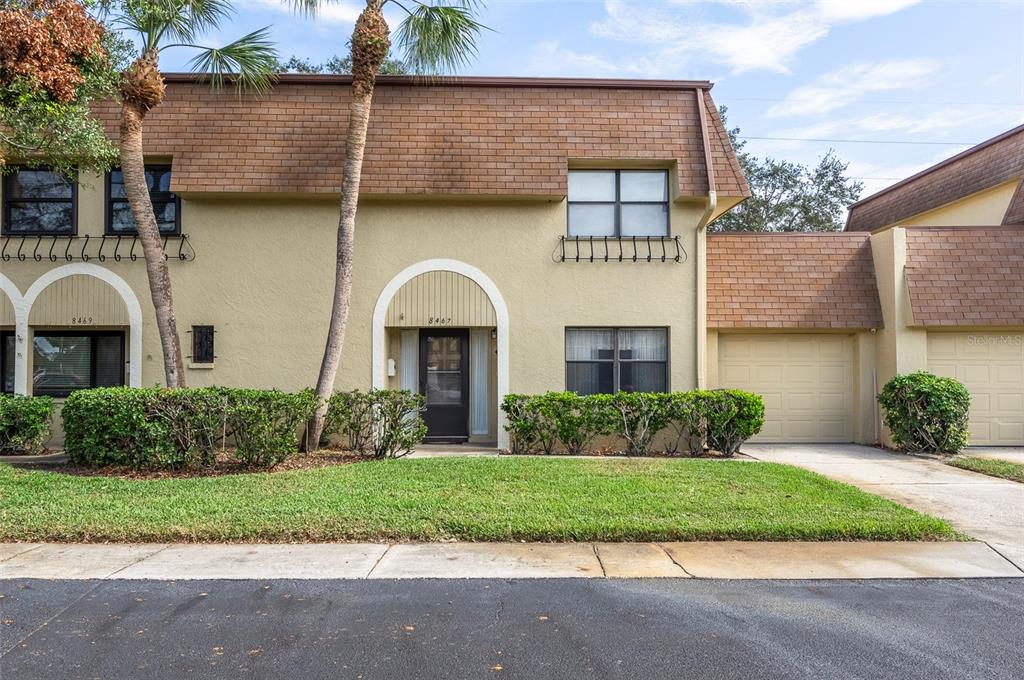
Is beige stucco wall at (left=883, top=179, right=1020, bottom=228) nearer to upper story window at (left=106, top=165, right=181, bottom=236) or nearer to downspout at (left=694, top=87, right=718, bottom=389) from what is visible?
downspout at (left=694, top=87, right=718, bottom=389)

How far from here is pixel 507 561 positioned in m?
5.86

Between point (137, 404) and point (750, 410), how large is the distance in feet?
28.7

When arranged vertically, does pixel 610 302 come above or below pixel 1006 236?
below

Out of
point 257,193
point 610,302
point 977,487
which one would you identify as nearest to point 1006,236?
point 977,487

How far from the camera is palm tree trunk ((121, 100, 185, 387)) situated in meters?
10.3

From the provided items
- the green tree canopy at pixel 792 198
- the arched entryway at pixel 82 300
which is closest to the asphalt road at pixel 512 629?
the arched entryway at pixel 82 300

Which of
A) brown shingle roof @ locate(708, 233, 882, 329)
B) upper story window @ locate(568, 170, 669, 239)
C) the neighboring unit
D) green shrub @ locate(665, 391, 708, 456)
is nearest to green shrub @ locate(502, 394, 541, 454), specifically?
the neighboring unit

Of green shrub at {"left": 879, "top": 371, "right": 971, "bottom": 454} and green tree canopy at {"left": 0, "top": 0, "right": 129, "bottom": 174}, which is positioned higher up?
green tree canopy at {"left": 0, "top": 0, "right": 129, "bottom": 174}

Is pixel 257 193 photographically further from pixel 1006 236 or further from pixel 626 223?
pixel 1006 236

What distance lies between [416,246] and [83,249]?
549 cm

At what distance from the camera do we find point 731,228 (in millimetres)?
→ 30250

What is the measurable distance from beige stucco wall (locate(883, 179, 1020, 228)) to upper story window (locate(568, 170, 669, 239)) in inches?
311

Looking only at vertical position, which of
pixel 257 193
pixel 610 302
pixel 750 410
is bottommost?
pixel 750 410

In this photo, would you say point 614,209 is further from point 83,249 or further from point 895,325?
point 83,249
